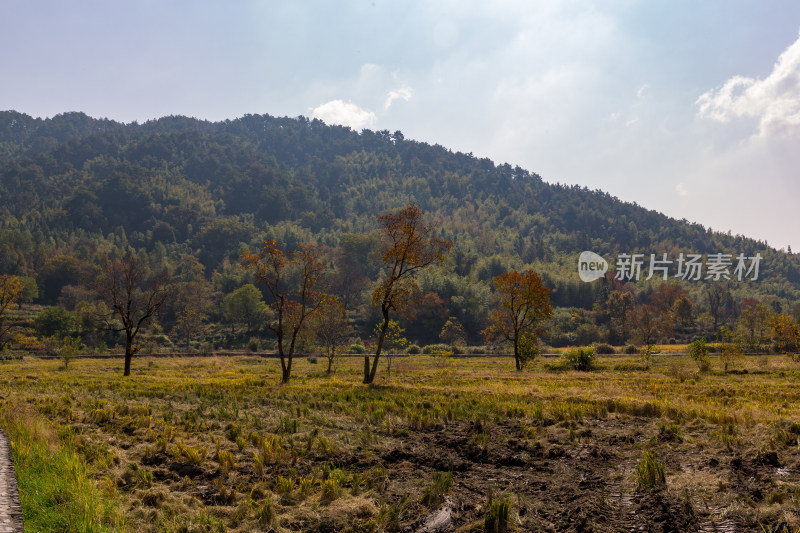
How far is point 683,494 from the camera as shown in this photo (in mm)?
7328

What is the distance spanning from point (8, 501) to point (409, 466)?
22.1 feet

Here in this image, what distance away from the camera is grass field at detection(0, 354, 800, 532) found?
6.89m

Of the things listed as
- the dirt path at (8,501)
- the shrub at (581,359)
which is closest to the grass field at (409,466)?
the dirt path at (8,501)

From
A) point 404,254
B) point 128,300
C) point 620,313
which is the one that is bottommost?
point 128,300

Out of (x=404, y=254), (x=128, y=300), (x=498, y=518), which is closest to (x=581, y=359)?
(x=404, y=254)

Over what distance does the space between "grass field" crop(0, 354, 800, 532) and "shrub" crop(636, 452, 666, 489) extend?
0.04 meters

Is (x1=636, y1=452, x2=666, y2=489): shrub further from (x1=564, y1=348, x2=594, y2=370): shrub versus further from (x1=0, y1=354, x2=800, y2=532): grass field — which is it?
(x1=564, y1=348, x2=594, y2=370): shrub

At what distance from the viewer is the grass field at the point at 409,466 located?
6891mm

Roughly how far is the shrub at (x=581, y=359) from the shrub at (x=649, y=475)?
31.8m

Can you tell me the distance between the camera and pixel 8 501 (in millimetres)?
5852

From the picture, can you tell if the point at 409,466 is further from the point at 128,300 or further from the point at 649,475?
the point at 128,300

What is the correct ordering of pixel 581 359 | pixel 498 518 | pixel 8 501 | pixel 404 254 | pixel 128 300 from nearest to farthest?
1. pixel 8 501
2. pixel 498 518
3. pixel 404 254
4. pixel 128 300
5. pixel 581 359

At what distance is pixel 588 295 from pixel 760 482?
138164 mm

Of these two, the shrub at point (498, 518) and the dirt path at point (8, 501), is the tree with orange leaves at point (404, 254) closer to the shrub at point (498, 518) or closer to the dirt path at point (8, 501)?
the shrub at point (498, 518)
